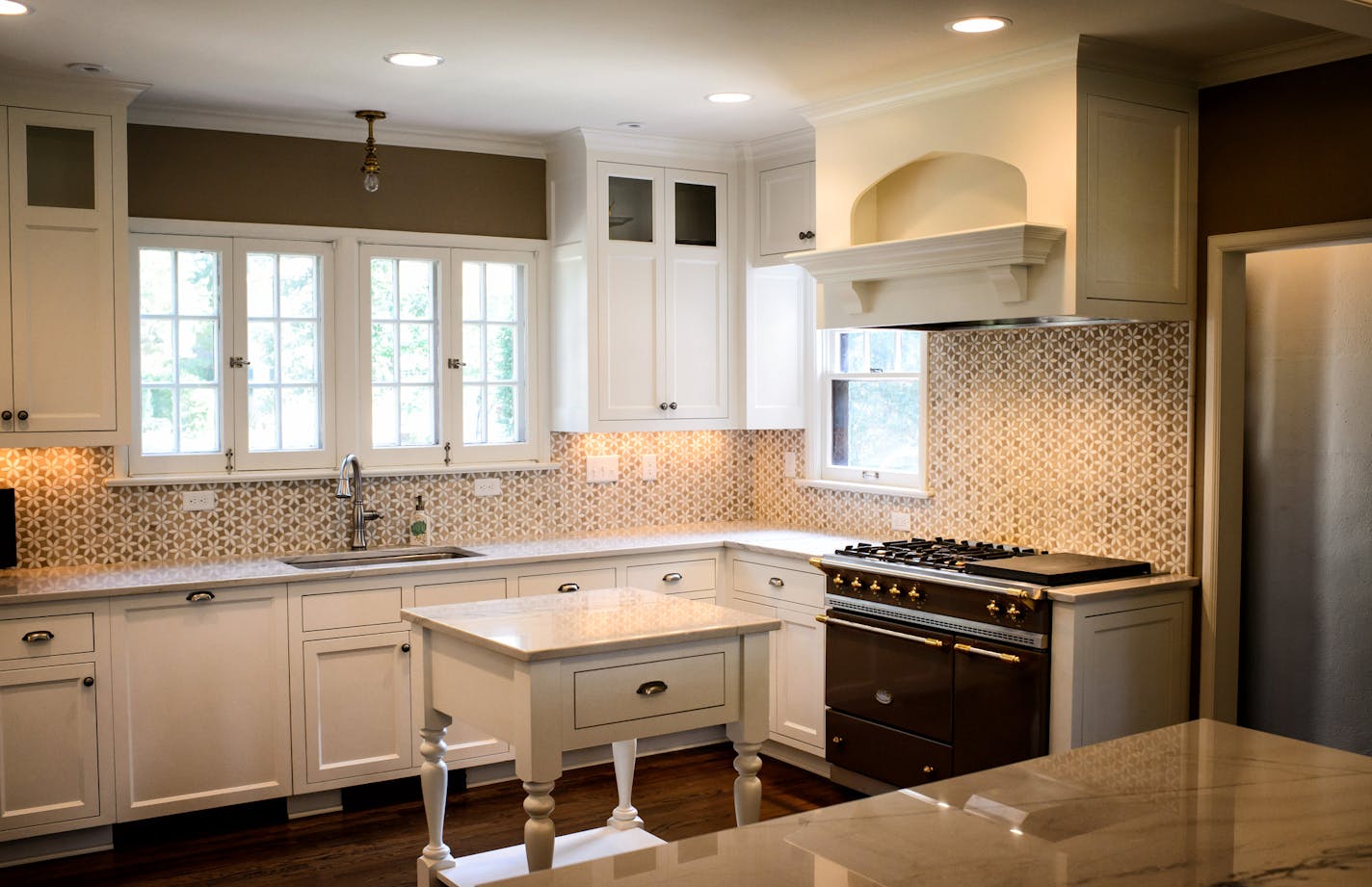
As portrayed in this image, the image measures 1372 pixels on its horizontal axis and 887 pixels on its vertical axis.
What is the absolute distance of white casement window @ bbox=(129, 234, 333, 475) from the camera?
4742 mm

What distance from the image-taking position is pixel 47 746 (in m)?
4.07

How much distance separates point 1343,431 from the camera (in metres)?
4.06

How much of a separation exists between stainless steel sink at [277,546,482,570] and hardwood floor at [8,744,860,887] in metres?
0.89

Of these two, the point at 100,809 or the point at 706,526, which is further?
the point at 706,526

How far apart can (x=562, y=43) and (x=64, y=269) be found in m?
1.98

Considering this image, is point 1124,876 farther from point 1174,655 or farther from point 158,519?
point 158,519

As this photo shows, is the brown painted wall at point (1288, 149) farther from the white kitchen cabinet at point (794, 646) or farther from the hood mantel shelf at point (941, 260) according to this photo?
the white kitchen cabinet at point (794, 646)

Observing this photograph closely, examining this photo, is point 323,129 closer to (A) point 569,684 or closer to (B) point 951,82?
(B) point 951,82

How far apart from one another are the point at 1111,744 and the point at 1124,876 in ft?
2.09

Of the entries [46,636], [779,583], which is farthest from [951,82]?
[46,636]

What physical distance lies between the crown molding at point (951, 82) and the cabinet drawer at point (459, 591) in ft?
7.28

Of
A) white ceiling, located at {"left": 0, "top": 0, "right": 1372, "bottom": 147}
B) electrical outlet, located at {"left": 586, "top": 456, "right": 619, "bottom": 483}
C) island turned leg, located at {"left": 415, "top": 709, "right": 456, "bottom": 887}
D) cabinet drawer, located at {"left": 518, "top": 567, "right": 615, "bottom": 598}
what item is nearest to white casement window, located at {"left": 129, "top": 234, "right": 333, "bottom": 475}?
white ceiling, located at {"left": 0, "top": 0, "right": 1372, "bottom": 147}

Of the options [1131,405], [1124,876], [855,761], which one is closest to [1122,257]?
[1131,405]

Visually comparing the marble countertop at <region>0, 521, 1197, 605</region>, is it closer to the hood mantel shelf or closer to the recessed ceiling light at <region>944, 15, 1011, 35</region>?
the hood mantel shelf
